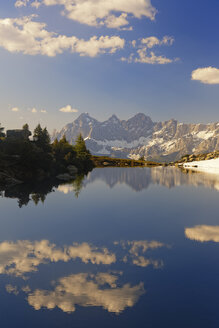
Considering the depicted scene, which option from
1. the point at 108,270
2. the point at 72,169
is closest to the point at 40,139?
the point at 72,169

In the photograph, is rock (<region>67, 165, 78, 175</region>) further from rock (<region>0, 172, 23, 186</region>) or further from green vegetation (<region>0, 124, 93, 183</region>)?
rock (<region>0, 172, 23, 186</region>)

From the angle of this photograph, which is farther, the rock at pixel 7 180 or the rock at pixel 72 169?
the rock at pixel 72 169

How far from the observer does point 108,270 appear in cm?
1555

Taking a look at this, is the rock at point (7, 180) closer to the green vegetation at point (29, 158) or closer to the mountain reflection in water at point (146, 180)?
the green vegetation at point (29, 158)

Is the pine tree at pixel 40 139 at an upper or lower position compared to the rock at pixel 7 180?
upper

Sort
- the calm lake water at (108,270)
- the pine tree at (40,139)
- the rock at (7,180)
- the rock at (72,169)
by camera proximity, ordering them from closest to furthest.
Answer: the calm lake water at (108,270)
the rock at (7,180)
the pine tree at (40,139)
the rock at (72,169)

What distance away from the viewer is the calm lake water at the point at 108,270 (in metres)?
11.0

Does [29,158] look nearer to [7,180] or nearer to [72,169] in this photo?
[7,180]

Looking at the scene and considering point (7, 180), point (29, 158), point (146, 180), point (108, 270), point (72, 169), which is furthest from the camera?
point (72, 169)

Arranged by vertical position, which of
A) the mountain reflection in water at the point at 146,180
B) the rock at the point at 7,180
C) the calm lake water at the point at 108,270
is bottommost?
the mountain reflection in water at the point at 146,180

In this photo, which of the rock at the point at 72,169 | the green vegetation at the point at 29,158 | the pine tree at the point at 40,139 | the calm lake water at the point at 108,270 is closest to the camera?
the calm lake water at the point at 108,270

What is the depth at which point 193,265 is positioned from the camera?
16.5m

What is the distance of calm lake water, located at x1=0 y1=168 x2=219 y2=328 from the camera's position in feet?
36.2

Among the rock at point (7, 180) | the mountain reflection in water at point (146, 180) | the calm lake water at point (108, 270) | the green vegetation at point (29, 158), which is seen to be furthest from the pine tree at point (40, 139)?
the calm lake water at point (108, 270)
